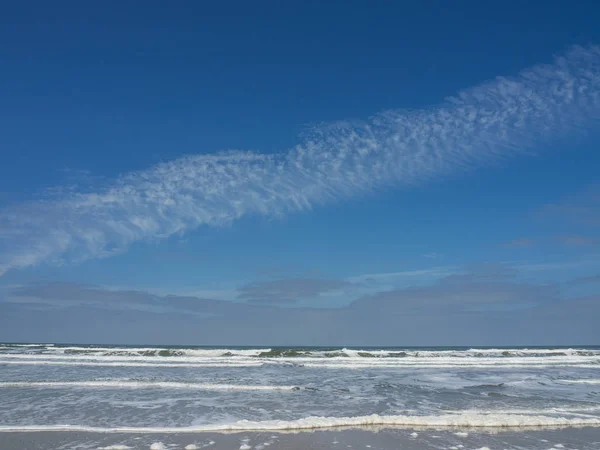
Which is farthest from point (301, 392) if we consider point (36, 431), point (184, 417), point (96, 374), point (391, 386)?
point (96, 374)

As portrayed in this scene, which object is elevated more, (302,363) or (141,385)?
(302,363)

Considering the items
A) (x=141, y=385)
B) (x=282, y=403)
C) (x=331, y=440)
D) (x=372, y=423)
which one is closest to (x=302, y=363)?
(x=141, y=385)

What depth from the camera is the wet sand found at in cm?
898

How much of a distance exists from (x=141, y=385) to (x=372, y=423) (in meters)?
12.0

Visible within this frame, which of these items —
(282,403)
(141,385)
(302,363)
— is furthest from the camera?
(302,363)

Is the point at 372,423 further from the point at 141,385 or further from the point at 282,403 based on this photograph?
the point at 141,385

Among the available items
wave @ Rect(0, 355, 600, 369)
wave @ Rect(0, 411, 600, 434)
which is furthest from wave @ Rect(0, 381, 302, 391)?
wave @ Rect(0, 355, 600, 369)

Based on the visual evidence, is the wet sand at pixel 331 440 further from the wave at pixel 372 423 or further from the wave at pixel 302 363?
the wave at pixel 302 363

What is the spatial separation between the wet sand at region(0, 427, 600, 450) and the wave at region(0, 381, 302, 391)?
8245mm

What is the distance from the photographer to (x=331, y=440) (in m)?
9.43

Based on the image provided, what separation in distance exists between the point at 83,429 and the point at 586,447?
11.2 m

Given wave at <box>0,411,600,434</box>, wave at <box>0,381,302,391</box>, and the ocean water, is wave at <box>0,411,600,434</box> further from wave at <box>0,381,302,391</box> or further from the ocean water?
wave at <box>0,381,302,391</box>

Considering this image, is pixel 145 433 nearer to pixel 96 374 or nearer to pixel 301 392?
pixel 301 392

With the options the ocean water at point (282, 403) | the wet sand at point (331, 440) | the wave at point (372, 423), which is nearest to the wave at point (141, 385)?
the ocean water at point (282, 403)
